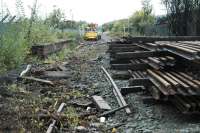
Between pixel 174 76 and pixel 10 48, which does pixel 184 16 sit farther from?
pixel 174 76

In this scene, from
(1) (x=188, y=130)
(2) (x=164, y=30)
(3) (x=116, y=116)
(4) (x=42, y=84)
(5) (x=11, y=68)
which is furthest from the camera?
(2) (x=164, y=30)

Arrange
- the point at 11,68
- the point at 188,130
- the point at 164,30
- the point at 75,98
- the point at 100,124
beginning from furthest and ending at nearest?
the point at 164,30 → the point at 11,68 → the point at 75,98 → the point at 100,124 → the point at 188,130

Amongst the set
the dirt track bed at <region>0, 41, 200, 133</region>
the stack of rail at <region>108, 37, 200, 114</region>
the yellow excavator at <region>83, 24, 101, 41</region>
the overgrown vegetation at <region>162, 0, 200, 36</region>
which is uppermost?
the overgrown vegetation at <region>162, 0, 200, 36</region>

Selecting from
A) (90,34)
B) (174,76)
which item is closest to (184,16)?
(174,76)

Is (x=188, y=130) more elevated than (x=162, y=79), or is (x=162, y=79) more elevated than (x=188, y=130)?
(x=162, y=79)

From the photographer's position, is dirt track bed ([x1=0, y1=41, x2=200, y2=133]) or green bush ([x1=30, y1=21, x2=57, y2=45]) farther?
green bush ([x1=30, y1=21, x2=57, y2=45])

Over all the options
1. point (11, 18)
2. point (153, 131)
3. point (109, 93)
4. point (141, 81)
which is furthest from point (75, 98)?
point (11, 18)

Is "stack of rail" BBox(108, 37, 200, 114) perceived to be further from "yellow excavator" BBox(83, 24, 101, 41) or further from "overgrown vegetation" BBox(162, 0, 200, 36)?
"yellow excavator" BBox(83, 24, 101, 41)

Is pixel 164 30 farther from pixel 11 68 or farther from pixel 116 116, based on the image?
pixel 116 116

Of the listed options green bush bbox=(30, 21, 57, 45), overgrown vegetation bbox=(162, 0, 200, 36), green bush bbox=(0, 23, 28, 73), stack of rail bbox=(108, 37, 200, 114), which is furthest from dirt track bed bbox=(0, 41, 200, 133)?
overgrown vegetation bbox=(162, 0, 200, 36)

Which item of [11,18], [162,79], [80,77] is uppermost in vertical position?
[11,18]

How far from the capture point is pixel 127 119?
659 centimetres

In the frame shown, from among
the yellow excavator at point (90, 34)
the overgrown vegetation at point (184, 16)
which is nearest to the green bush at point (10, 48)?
the overgrown vegetation at point (184, 16)

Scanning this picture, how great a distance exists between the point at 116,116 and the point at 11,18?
23.0 feet
